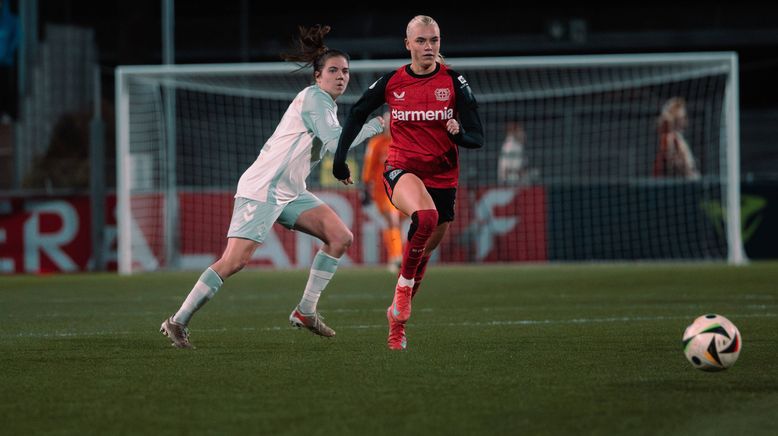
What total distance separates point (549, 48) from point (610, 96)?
2.95 meters

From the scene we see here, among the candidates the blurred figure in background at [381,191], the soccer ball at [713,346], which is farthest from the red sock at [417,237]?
the blurred figure in background at [381,191]

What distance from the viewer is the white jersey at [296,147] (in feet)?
24.7

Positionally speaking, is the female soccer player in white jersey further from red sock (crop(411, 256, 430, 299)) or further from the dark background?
the dark background

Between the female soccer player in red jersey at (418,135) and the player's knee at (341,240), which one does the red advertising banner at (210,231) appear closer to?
the player's knee at (341,240)

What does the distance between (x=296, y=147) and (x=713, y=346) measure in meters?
3.03

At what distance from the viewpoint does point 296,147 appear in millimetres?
7758

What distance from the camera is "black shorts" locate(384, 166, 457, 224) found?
297 inches

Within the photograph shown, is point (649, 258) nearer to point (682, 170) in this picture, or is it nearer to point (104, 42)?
point (682, 170)

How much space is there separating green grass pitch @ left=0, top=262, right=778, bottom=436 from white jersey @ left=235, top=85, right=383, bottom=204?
36.3 inches

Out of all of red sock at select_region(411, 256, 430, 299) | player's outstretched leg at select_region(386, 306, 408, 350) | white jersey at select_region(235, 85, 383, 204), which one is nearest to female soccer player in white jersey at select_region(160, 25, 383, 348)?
white jersey at select_region(235, 85, 383, 204)

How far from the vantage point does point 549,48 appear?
3272 cm

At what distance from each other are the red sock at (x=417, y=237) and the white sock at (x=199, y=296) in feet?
3.65

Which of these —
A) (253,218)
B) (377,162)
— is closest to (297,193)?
(253,218)

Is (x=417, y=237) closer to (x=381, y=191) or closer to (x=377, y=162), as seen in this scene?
(x=377, y=162)
